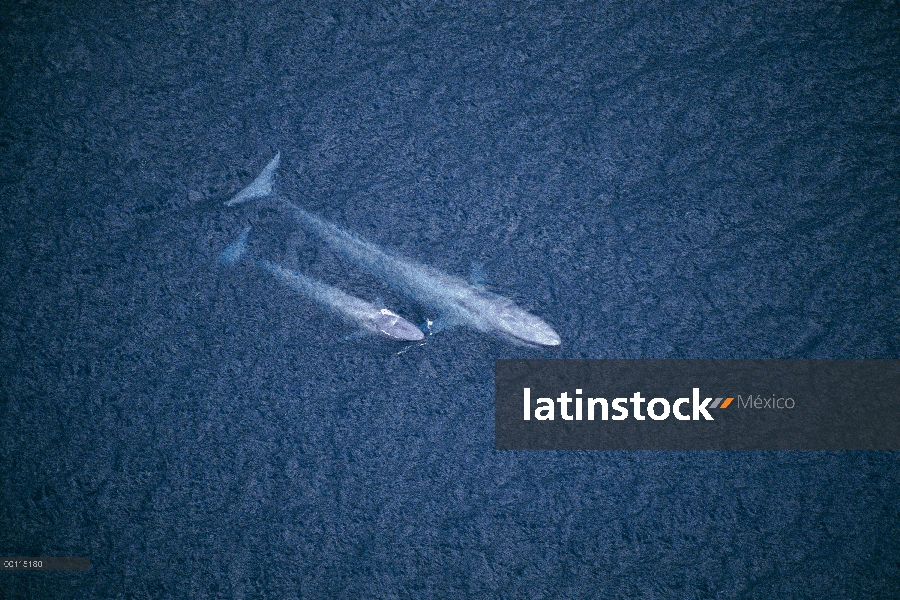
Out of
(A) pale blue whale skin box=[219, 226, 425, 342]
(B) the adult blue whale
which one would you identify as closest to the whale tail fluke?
(B) the adult blue whale

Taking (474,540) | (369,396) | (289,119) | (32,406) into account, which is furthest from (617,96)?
(32,406)

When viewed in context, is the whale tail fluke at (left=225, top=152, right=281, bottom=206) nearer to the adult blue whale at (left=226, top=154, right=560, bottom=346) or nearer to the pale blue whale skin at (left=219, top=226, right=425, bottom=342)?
the adult blue whale at (left=226, top=154, right=560, bottom=346)

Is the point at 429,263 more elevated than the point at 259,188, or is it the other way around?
the point at 259,188

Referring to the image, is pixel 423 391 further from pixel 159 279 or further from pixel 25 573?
pixel 25 573

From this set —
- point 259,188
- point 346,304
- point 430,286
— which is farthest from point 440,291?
point 259,188

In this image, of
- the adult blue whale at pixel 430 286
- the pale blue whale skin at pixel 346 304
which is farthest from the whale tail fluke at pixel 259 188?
the pale blue whale skin at pixel 346 304

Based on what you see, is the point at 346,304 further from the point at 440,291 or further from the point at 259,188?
the point at 259,188
